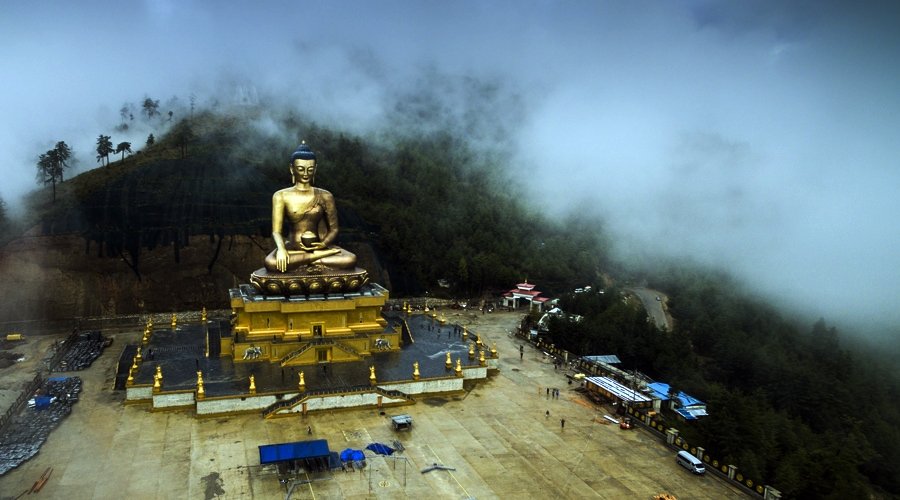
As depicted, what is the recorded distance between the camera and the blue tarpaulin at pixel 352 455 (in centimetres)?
1672

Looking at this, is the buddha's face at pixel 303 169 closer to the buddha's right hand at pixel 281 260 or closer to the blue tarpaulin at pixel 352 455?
the buddha's right hand at pixel 281 260

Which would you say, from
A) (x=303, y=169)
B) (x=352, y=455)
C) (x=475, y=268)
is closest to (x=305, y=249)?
(x=303, y=169)

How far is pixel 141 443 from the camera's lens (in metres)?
18.0

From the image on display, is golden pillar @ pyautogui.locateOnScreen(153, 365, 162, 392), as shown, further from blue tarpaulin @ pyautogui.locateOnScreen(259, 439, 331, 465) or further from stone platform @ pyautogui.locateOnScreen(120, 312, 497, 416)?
blue tarpaulin @ pyautogui.locateOnScreen(259, 439, 331, 465)

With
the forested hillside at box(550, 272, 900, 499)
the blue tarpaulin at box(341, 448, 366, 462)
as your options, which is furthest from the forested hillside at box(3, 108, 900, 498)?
the blue tarpaulin at box(341, 448, 366, 462)

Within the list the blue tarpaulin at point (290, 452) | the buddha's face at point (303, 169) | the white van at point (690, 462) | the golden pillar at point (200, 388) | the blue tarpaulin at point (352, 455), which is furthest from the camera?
the buddha's face at point (303, 169)

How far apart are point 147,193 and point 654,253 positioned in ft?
145

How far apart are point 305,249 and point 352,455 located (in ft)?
35.1

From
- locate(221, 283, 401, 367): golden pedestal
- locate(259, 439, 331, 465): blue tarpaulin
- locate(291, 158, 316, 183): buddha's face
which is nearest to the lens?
locate(259, 439, 331, 465): blue tarpaulin

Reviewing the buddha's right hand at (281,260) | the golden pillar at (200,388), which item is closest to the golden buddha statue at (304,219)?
the buddha's right hand at (281,260)

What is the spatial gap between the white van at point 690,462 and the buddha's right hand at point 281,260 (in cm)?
1560

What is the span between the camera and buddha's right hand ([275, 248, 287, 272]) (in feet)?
79.0

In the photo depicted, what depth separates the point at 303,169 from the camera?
2505cm

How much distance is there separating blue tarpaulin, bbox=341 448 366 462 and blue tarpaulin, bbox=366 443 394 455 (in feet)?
1.42
